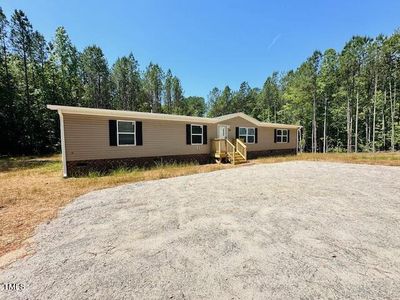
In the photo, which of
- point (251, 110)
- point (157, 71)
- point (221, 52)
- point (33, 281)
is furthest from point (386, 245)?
point (251, 110)

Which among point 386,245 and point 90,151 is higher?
point 90,151

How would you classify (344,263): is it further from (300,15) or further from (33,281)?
(300,15)

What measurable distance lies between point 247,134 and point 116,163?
10.0 meters

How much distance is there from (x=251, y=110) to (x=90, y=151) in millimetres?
36143

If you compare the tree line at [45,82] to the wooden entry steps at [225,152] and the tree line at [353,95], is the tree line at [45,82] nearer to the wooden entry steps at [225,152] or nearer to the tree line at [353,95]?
the wooden entry steps at [225,152]

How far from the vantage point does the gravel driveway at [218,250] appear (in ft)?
6.71

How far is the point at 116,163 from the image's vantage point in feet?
33.5

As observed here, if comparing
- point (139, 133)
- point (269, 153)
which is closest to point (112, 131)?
point (139, 133)

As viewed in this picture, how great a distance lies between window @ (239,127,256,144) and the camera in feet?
52.1

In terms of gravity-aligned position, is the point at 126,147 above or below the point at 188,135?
below

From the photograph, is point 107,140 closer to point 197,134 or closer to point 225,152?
point 197,134

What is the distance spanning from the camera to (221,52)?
2869 cm

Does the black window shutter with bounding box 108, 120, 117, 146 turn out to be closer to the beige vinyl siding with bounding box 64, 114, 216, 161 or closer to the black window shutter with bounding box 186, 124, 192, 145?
the beige vinyl siding with bounding box 64, 114, 216, 161

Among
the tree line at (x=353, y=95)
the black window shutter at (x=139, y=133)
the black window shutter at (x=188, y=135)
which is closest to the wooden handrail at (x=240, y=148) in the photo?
the black window shutter at (x=188, y=135)
